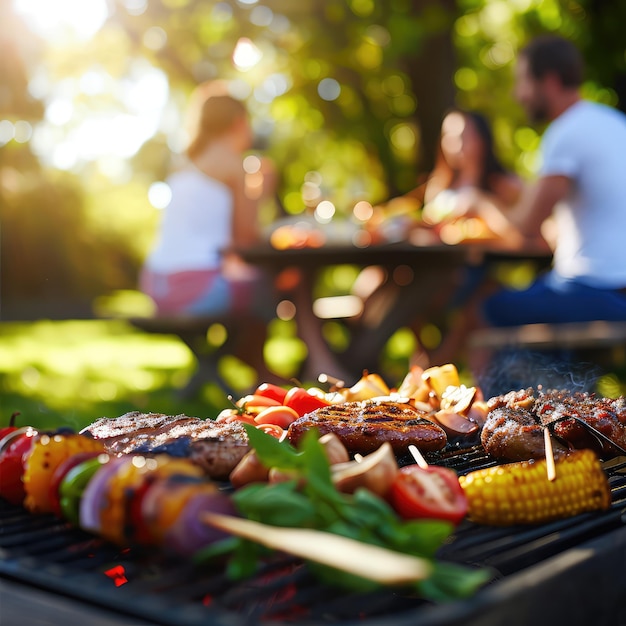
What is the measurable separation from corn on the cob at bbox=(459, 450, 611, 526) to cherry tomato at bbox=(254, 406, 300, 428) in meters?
0.74

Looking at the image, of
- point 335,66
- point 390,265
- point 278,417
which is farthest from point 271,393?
point 335,66

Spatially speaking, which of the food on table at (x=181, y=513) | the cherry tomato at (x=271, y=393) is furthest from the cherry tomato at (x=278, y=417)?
the food on table at (x=181, y=513)

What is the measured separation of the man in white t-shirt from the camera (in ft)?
18.7

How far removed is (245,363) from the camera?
746 cm

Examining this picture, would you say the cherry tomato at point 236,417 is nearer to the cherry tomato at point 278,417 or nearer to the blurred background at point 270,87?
the cherry tomato at point 278,417

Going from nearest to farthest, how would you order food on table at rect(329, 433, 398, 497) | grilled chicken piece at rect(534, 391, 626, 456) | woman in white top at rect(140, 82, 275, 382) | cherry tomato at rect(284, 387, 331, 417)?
1. food on table at rect(329, 433, 398, 497)
2. grilled chicken piece at rect(534, 391, 626, 456)
3. cherry tomato at rect(284, 387, 331, 417)
4. woman in white top at rect(140, 82, 275, 382)

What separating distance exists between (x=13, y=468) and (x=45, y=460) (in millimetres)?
131

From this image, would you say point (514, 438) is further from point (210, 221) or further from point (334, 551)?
point (210, 221)

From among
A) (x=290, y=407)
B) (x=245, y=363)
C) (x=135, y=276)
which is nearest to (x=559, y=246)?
(x=245, y=363)

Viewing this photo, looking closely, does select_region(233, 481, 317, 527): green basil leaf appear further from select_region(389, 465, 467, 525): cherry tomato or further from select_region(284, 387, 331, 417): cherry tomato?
select_region(284, 387, 331, 417): cherry tomato

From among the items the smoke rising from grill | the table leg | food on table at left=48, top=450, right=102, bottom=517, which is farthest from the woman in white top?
food on table at left=48, top=450, right=102, bottom=517

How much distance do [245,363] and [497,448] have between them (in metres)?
5.31

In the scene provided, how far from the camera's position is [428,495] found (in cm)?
170

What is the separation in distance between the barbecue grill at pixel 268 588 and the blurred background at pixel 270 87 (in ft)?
12.4
